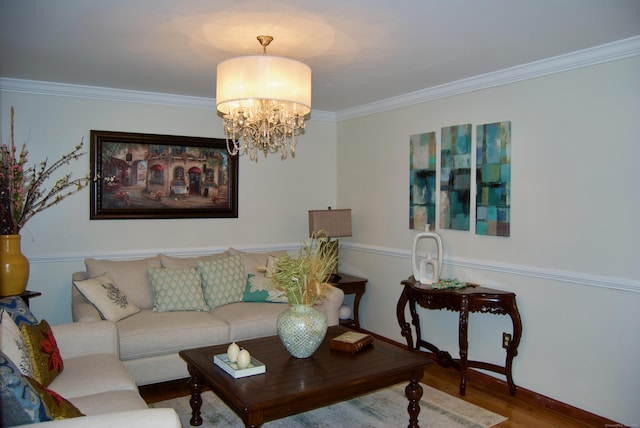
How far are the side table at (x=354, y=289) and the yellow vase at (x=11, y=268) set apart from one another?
2.61 metres

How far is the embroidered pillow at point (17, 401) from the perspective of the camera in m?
1.63

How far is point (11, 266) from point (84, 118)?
145cm

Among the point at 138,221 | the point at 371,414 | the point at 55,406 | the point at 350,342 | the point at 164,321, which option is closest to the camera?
the point at 55,406

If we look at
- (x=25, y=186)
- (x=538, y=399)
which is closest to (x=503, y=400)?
(x=538, y=399)

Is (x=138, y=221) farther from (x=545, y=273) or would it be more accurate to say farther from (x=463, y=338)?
(x=545, y=273)

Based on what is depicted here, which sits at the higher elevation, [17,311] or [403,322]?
[17,311]

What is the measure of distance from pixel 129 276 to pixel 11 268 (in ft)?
2.81

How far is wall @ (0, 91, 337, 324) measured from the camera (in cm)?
409

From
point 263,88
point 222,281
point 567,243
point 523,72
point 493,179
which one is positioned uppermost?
point 523,72

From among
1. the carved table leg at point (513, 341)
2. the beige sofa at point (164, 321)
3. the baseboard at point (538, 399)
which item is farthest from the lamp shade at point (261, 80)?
the baseboard at point (538, 399)

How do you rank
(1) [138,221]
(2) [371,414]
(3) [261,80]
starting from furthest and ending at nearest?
(1) [138,221], (2) [371,414], (3) [261,80]

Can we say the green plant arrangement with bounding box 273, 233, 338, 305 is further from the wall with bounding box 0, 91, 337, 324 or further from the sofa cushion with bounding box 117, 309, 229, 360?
the wall with bounding box 0, 91, 337, 324

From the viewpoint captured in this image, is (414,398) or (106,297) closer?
(414,398)

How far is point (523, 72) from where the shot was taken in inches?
139
